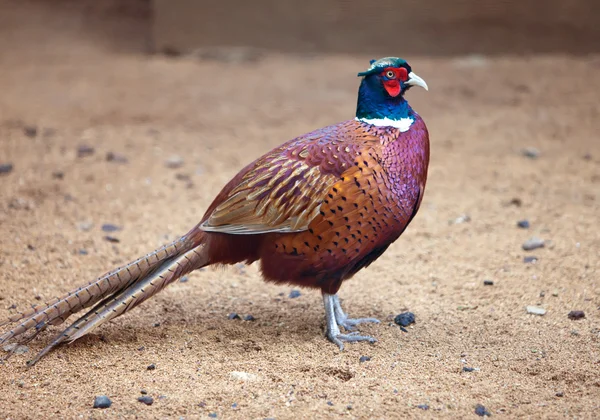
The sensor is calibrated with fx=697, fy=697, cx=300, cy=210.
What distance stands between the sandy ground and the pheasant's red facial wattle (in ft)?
4.28

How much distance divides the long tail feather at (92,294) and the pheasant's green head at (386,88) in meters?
1.15

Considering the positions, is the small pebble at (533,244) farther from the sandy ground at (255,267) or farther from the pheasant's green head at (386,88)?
the pheasant's green head at (386,88)

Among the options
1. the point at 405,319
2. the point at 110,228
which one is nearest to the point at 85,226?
the point at 110,228

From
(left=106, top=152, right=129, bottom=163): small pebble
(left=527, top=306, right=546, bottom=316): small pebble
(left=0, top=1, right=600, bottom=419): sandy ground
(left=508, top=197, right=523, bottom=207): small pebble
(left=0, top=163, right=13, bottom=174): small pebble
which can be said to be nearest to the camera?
(left=0, top=1, right=600, bottom=419): sandy ground

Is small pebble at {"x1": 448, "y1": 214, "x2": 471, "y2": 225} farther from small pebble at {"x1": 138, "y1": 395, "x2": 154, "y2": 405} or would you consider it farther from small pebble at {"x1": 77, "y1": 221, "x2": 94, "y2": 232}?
small pebble at {"x1": 138, "y1": 395, "x2": 154, "y2": 405}

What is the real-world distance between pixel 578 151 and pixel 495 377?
3.92 meters

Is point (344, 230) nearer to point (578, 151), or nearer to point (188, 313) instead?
point (188, 313)

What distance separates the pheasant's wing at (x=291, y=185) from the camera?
344cm

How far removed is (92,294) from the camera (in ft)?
11.4

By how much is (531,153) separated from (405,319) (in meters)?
3.28

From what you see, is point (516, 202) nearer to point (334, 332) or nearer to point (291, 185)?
point (334, 332)

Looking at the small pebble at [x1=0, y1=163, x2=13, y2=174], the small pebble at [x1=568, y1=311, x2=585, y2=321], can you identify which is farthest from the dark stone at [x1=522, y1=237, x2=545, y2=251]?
the small pebble at [x1=0, y1=163, x2=13, y2=174]

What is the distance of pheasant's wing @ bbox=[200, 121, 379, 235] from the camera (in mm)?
3438

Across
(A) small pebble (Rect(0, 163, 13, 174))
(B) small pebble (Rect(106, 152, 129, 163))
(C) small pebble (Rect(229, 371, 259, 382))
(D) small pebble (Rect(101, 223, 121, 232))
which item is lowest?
(C) small pebble (Rect(229, 371, 259, 382))
